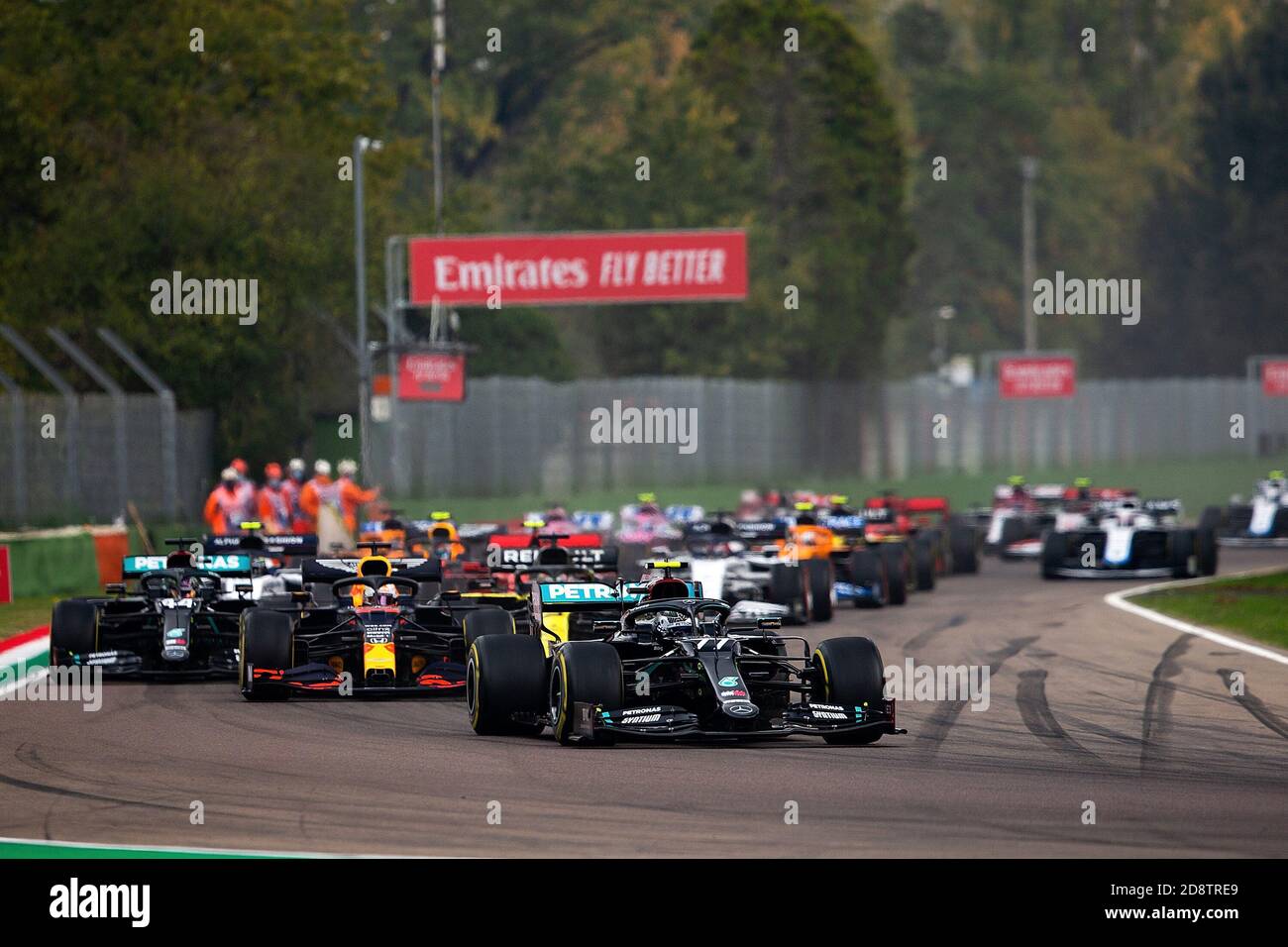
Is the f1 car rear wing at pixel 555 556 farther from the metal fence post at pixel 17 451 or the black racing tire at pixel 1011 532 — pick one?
the black racing tire at pixel 1011 532

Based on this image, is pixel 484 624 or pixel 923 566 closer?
pixel 484 624

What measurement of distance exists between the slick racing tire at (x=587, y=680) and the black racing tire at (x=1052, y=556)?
65.8 ft

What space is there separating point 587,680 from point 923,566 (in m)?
17.7

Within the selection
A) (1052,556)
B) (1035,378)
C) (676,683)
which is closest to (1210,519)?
(1052,556)

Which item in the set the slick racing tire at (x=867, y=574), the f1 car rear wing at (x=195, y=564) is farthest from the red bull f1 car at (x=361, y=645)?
the slick racing tire at (x=867, y=574)

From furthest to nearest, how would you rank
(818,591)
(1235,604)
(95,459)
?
(95,459) → (1235,604) → (818,591)

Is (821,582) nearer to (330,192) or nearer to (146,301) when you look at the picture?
(146,301)

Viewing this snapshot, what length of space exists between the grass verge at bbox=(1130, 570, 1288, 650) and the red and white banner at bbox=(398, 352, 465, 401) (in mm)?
13116

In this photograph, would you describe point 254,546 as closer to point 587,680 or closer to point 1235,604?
point 587,680

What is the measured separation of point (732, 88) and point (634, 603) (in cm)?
5479

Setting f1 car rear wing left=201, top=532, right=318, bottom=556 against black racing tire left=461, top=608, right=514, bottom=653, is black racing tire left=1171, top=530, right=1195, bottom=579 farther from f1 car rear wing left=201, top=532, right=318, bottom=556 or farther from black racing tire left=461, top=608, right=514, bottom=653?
black racing tire left=461, top=608, right=514, bottom=653

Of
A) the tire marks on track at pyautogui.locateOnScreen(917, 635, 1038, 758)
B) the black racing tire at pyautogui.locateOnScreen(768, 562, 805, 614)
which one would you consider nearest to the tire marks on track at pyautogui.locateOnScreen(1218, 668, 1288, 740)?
the tire marks on track at pyautogui.locateOnScreen(917, 635, 1038, 758)

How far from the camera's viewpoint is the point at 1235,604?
27.2 meters

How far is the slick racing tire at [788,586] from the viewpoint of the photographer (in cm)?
2512
